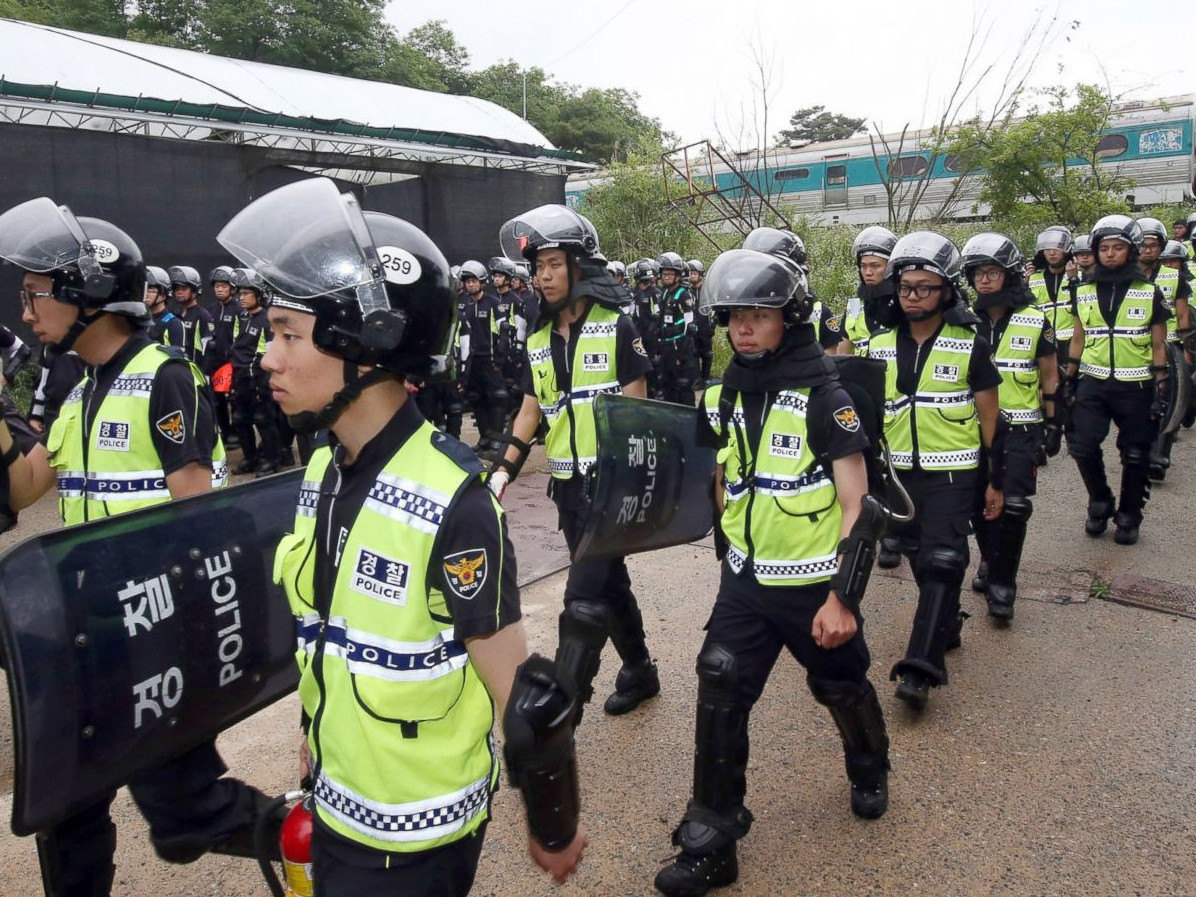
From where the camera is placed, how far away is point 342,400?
6.12 feet

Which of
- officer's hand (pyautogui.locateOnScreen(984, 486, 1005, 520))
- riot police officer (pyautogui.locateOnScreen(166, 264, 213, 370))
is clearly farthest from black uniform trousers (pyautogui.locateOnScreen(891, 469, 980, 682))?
riot police officer (pyautogui.locateOnScreen(166, 264, 213, 370))

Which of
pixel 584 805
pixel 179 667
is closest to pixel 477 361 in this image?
pixel 584 805

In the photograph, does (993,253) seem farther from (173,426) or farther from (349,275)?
(349,275)

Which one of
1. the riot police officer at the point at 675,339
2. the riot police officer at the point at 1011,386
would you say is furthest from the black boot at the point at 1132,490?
the riot police officer at the point at 675,339

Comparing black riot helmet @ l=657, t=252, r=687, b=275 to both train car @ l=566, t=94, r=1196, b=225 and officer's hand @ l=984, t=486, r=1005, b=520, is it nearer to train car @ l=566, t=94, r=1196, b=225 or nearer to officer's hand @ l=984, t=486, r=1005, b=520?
train car @ l=566, t=94, r=1196, b=225

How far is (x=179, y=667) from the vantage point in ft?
7.82

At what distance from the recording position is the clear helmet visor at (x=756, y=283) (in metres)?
3.12

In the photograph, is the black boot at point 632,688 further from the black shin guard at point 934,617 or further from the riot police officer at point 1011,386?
the riot police officer at point 1011,386

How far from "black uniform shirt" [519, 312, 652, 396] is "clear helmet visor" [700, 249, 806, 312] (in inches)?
41.5

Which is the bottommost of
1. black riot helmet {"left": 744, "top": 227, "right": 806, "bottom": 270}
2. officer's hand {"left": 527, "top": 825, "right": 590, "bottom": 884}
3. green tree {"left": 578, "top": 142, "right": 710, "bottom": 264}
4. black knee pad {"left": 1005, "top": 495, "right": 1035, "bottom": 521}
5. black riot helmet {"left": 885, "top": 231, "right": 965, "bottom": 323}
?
black knee pad {"left": 1005, "top": 495, "right": 1035, "bottom": 521}

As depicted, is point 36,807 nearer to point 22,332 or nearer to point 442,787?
point 442,787

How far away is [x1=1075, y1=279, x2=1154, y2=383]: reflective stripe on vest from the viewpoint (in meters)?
6.70

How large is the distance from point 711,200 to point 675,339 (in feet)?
33.8

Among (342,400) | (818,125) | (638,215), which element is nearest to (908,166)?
(638,215)
